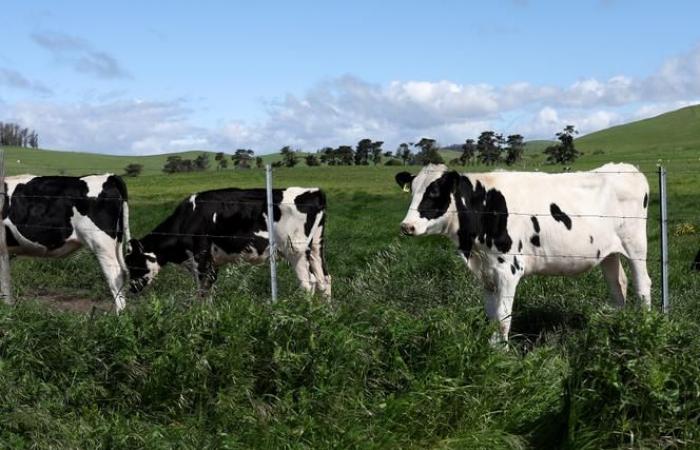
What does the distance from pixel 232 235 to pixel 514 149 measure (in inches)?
3337

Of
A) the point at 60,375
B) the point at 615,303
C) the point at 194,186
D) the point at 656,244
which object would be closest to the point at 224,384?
the point at 60,375

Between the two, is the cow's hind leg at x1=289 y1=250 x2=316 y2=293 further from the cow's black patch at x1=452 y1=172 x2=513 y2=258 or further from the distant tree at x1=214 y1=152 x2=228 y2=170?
the distant tree at x1=214 y1=152 x2=228 y2=170

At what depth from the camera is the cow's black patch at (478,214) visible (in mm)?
8656

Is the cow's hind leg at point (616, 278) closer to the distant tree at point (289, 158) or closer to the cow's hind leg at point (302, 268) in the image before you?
the cow's hind leg at point (302, 268)

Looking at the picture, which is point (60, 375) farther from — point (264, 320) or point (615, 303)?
point (615, 303)

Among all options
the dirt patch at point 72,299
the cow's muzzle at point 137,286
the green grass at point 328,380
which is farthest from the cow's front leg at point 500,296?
the dirt patch at point 72,299

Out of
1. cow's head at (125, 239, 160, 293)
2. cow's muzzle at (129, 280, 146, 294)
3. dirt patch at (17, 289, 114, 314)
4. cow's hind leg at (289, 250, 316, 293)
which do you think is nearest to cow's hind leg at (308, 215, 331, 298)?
cow's hind leg at (289, 250, 316, 293)

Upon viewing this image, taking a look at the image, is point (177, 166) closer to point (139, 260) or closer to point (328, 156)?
point (328, 156)

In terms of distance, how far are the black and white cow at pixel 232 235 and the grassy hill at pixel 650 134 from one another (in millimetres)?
92882

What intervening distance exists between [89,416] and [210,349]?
918 mm

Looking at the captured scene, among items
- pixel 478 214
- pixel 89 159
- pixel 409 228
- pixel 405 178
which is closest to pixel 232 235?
pixel 405 178

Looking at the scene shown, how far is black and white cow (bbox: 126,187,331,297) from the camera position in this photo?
11.4 meters

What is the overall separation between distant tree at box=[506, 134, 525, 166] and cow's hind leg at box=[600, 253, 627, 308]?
259ft

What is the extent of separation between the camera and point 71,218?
11414 mm
